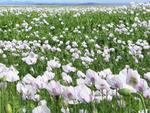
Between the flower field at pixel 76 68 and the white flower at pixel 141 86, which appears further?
the flower field at pixel 76 68

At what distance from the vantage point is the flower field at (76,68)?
3.11 metres

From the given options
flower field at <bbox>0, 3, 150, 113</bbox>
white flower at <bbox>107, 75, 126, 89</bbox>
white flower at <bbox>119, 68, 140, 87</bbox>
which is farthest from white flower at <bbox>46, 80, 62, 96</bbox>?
white flower at <bbox>119, 68, 140, 87</bbox>

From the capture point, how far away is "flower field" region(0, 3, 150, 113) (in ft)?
10.2

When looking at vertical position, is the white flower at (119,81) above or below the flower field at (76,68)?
above

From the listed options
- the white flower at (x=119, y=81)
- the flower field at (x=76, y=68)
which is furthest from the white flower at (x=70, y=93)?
the white flower at (x=119, y=81)

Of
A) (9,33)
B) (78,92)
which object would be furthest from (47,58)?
(78,92)

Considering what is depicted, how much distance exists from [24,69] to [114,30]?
6.35m

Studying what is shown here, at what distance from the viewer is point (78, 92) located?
10.1 feet

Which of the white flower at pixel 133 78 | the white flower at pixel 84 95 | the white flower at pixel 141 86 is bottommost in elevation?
the white flower at pixel 84 95

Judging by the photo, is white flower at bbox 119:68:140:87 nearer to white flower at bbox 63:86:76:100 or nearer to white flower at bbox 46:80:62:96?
white flower at bbox 63:86:76:100

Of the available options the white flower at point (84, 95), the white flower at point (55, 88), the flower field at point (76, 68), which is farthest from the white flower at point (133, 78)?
the white flower at point (55, 88)

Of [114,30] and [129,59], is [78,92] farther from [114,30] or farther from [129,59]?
[114,30]

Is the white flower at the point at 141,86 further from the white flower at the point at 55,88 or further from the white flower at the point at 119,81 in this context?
the white flower at the point at 55,88

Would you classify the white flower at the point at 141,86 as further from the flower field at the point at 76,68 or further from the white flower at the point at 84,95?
the white flower at the point at 84,95
